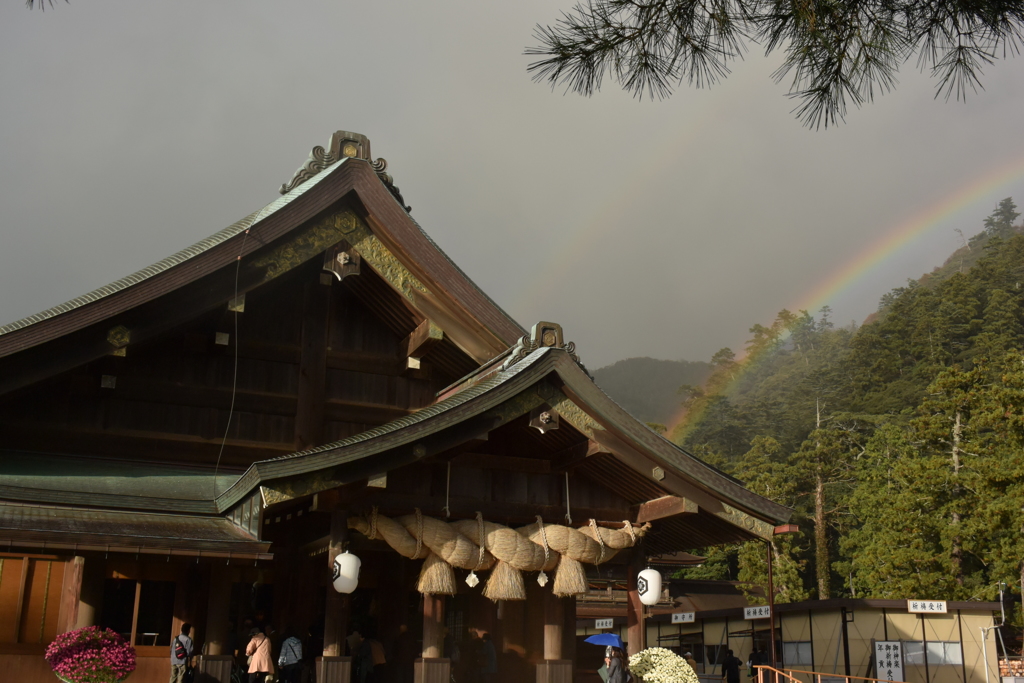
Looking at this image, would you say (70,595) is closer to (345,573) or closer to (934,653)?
(345,573)

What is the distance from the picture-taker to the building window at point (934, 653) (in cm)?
2316

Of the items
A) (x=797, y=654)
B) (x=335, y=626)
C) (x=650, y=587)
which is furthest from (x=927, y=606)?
(x=335, y=626)

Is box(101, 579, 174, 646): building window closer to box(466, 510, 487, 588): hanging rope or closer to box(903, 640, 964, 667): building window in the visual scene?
box(466, 510, 487, 588): hanging rope

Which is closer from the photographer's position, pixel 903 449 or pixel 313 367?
pixel 313 367

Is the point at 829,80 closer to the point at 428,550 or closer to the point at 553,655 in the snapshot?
the point at 428,550

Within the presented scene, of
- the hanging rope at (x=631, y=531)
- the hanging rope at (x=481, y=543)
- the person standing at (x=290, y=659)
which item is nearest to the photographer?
the person standing at (x=290, y=659)

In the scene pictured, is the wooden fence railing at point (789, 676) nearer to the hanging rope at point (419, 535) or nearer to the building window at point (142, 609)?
Answer: the hanging rope at point (419, 535)

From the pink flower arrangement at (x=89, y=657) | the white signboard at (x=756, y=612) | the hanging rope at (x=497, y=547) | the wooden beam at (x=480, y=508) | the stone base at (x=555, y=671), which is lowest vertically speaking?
the stone base at (x=555, y=671)

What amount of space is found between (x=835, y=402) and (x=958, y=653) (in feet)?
169

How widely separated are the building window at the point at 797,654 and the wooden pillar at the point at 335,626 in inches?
670

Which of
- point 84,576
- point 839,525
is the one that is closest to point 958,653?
point 84,576

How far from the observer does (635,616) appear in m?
12.6

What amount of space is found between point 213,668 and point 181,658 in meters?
0.37

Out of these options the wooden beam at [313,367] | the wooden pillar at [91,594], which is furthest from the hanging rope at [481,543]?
the wooden pillar at [91,594]
